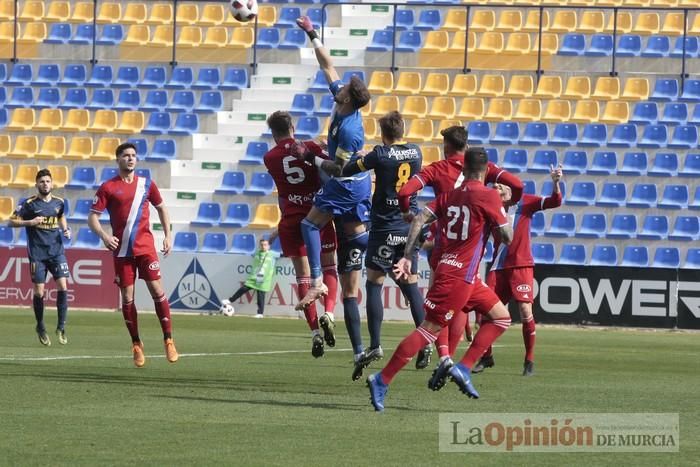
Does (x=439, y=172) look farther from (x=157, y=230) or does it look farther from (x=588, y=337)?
(x=157, y=230)

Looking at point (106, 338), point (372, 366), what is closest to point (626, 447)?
point (372, 366)

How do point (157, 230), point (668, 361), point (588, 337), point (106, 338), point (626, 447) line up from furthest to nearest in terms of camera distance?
1. point (157, 230)
2. point (588, 337)
3. point (106, 338)
4. point (668, 361)
5. point (626, 447)

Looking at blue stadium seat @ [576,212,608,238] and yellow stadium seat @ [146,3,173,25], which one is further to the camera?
yellow stadium seat @ [146,3,173,25]

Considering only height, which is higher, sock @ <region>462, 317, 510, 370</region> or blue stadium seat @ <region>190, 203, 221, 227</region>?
sock @ <region>462, 317, 510, 370</region>

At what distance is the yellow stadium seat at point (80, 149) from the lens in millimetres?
32578

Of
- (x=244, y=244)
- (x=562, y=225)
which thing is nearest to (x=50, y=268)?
(x=244, y=244)

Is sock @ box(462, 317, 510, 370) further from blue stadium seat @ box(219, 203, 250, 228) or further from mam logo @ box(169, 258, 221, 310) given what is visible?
blue stadium seat @ box(219, 203, 250, 228)

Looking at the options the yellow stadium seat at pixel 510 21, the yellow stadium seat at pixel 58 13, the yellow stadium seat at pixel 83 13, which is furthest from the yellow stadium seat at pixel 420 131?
the yellow stadium seat at pixel 58 13

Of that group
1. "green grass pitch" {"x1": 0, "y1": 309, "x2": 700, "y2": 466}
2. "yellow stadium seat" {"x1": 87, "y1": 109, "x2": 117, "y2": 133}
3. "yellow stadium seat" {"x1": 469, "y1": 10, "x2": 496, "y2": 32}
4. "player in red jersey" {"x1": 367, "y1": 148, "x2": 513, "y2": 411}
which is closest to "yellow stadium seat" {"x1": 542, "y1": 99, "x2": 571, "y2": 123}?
"yellow stadium seat" {"x1": 469, "y1": 10, "x2": 496, "y2": 32}

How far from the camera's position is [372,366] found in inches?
606

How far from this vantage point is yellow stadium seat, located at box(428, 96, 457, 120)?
3170cm

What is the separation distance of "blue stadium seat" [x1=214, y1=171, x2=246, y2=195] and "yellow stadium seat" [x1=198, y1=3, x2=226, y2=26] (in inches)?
205

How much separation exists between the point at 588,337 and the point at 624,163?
742 cm

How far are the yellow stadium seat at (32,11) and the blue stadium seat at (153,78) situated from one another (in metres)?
3.81
